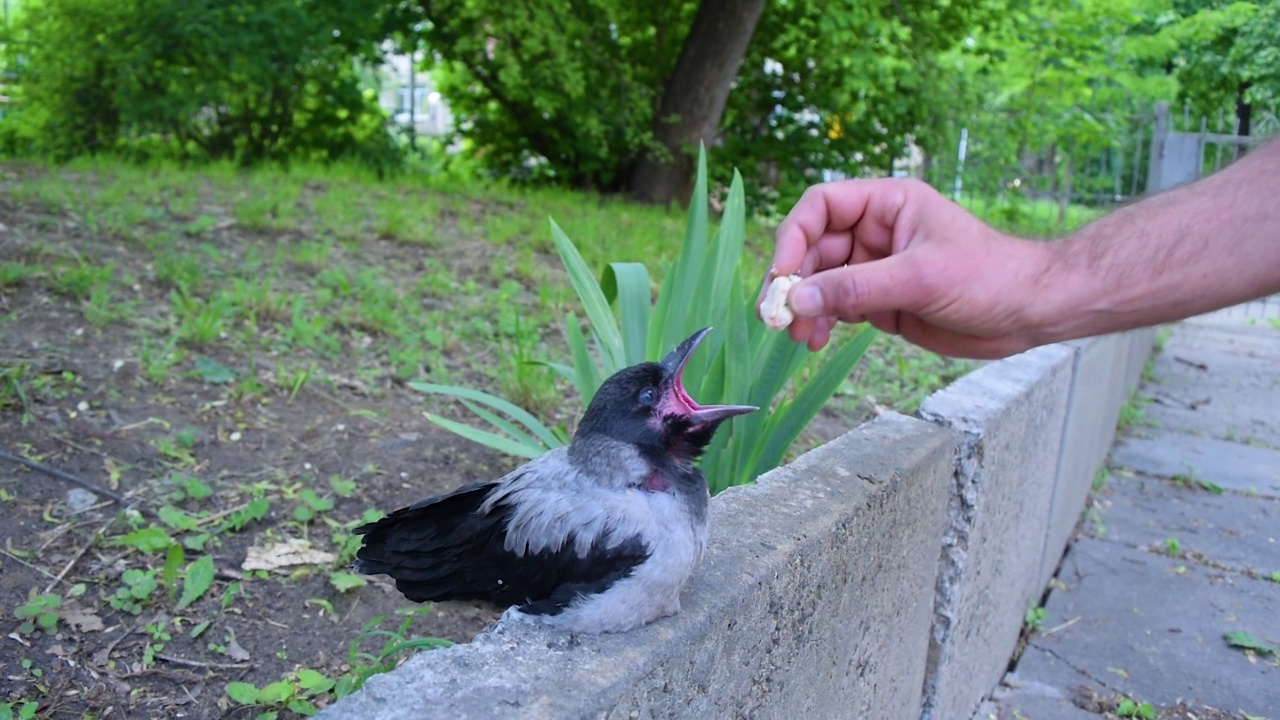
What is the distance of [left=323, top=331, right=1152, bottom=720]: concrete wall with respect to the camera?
53.6 inches

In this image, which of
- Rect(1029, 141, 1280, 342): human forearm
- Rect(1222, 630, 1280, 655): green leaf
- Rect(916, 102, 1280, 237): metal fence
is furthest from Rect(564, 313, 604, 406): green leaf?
Rect(916, 102, 1280, 237): metal fence

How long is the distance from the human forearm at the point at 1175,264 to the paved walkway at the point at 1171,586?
5.48ft

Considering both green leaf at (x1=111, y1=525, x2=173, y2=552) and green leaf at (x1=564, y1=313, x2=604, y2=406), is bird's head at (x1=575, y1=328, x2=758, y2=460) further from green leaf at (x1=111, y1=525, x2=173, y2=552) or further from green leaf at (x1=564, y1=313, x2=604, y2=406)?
green leaf at (x1=111, y1=525, x2=173, y2=552)

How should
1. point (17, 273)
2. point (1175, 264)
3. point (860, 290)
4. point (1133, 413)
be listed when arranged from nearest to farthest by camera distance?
point (860, 290)
point (1175, 264)
point (17, 273)
point (1133, 413)

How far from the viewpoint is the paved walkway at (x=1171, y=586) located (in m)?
3.14

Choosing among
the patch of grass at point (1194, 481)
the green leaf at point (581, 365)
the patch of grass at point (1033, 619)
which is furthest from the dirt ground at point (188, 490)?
the patch of grass at point (1194, 481)

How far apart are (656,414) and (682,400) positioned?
5 cm

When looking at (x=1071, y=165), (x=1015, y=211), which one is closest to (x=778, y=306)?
(x=1015, y=211)

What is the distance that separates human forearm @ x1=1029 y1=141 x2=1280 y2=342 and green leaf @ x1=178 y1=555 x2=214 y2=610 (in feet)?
6.47

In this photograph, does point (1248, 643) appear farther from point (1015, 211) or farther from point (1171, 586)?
point (1015, 211)

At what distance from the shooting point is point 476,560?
1.74 m

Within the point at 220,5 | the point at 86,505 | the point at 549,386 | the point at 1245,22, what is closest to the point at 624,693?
the point at 86,505

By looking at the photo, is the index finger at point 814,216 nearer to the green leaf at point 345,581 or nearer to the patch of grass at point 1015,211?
the green leaf at point 345,581

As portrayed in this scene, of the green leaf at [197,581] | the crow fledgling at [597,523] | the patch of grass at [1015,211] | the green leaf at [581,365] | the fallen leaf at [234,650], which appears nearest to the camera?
the crow fledgling at [597,523]
